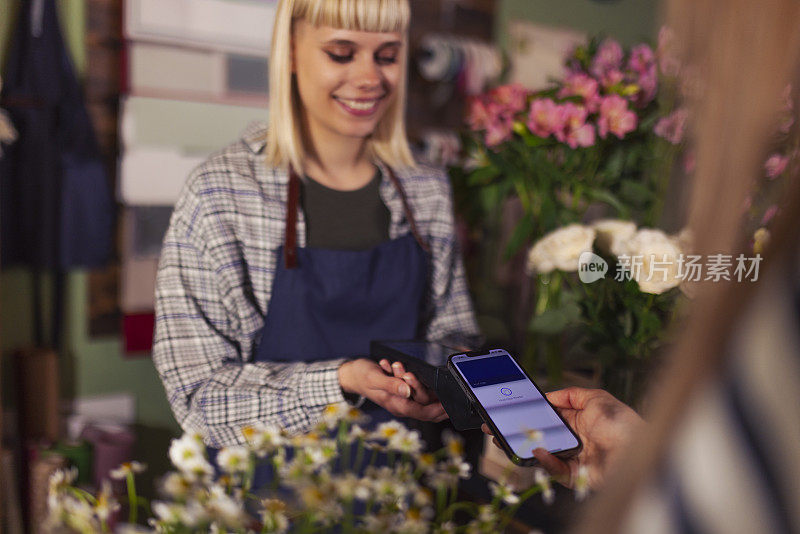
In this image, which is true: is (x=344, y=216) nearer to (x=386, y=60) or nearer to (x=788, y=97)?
(x=386, y=60)

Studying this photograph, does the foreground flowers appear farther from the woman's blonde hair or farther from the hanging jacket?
the hanging jacket

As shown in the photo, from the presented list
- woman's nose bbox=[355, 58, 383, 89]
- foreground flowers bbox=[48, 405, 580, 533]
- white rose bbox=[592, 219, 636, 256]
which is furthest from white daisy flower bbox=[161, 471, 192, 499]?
white rose bbox=[592, 219, 636, 256]

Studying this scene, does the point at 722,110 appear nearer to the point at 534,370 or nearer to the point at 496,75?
the point at 534,370

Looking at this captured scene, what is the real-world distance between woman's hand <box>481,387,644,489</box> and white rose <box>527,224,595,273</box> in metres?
0.26


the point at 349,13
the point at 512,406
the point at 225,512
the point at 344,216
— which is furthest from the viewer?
the point at 344,216

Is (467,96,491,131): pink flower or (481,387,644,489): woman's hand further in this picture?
(467,96,491,131): pink flower

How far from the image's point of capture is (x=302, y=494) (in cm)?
33

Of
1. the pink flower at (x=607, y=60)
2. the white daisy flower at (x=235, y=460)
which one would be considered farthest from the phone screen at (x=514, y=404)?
the pink flower at (x=607, y=60)

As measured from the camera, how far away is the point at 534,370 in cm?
90

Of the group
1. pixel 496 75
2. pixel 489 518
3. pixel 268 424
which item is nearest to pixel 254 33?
pixel 268 424

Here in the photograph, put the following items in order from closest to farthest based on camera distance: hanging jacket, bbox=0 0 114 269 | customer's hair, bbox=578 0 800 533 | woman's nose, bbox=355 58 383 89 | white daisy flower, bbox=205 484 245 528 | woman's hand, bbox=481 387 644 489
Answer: customer's hair, bbox=578 0 800 533 → white daisy flower, bbox=205 484 245 528 → woman's hand, bbox=481 387 644 489 → woman's nose, bbox=355 58 383 89 → hanging jacket, bbox=0 0 114 269

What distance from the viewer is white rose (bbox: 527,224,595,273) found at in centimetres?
81

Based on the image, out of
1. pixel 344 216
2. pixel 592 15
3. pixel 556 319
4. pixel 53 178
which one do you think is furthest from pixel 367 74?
pixel 592 15

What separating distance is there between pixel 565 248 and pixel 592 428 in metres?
0.33
